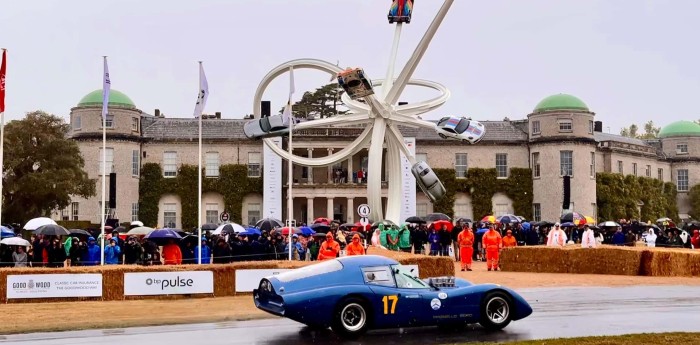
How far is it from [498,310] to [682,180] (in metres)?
81.0

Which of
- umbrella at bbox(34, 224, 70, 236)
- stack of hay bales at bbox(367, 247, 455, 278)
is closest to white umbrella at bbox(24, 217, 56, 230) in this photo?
umbrella at bbox(34, 224, 70, 236)

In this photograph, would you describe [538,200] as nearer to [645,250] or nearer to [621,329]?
[645,250]

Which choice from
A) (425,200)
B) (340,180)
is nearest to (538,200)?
(425,200)

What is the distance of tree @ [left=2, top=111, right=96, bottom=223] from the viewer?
195ft

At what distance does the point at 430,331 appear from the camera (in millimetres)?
18547

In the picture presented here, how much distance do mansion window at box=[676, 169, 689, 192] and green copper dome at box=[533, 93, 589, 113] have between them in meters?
19.7

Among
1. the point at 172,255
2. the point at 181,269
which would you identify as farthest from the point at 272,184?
the point at 181,269

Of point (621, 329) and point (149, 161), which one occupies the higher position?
point (149, 161)

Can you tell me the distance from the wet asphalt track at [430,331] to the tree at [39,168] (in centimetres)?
3910

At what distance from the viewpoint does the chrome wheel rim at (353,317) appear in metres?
17.7

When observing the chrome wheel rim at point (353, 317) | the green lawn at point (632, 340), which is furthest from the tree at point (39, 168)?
the green lawn at point (632, 340)

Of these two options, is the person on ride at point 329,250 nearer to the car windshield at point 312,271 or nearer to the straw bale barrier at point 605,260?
the straw bale barrier at point 605,260

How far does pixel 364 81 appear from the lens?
4978cm

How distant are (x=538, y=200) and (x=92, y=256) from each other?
5626cm
